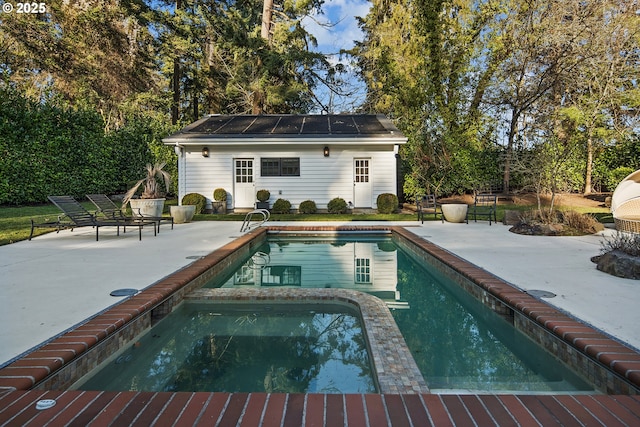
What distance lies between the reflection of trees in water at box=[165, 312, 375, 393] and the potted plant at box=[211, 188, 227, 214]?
9.99m

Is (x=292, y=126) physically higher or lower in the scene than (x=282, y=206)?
higher

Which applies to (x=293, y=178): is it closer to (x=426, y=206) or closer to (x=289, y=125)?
(x=289, y=125)

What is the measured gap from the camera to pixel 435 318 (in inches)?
151

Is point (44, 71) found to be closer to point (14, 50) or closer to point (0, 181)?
point (14, 50)

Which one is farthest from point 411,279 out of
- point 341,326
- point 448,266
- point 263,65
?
point 263,65

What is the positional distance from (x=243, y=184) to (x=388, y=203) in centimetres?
545

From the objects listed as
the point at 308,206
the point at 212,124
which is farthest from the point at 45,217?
the point at 308,206

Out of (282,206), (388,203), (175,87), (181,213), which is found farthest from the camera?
(175,87)

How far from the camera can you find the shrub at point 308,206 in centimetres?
1351

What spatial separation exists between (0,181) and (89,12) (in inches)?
407

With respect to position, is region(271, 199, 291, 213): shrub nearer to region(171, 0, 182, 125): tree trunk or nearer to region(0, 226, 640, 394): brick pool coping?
region(0, 226, 640, 394): brick pool coping

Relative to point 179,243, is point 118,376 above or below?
below

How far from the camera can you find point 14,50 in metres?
15.9

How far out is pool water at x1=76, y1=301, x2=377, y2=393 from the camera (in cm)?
252
